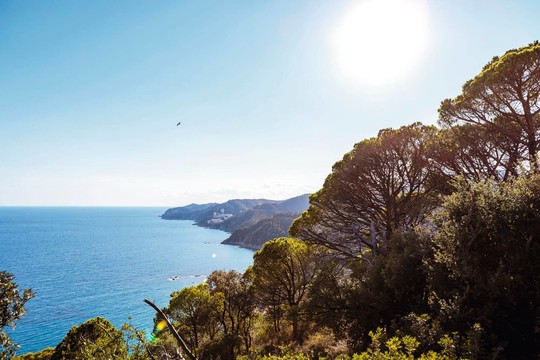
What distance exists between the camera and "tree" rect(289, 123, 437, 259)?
60.8ft

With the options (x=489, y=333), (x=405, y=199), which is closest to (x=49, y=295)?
(x=405, y=199)

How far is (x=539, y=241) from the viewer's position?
7094 millimetres

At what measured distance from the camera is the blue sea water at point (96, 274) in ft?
188

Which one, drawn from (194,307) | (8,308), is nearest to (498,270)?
(8,308)

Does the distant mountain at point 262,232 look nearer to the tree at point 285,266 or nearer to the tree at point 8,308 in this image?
the tree at point 285,266

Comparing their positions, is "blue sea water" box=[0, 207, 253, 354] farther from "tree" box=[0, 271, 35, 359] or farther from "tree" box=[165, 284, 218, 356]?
"tree" box=[0, 271, 35, 359]

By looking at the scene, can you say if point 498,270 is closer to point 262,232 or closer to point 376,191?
point 376,191

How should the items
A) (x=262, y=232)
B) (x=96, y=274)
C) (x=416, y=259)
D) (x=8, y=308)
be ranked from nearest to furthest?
(x=416, y=259) → (x=8, y=308) → (x=96, y=274) → (x=262, y=232)

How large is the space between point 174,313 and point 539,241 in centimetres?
2684

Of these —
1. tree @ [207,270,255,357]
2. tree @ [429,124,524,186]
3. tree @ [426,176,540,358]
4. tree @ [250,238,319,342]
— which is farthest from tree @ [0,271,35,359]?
tree @ [429,124,524,186]

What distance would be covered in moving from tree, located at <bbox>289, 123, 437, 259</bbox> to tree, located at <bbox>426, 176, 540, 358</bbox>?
9.78 m

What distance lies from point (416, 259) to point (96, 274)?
107395mm

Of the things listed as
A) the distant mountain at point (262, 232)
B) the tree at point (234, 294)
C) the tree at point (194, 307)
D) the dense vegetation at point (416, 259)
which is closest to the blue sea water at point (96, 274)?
the distant mountain at point (262, 232)

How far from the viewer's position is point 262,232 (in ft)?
530
